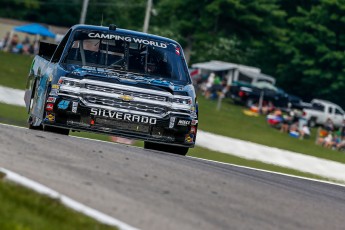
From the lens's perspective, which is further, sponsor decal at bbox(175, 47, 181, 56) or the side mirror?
the side mirror

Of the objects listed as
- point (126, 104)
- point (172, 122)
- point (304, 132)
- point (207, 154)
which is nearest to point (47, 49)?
point (126, 104)

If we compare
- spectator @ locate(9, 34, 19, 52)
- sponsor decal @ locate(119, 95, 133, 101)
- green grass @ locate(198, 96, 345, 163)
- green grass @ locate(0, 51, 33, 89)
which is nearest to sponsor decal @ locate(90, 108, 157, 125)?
sponsor decal @ locate(119, 95, 133, 101)

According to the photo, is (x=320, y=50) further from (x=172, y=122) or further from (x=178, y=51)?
(x=172, y=122)

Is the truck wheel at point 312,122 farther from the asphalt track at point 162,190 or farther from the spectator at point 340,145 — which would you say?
the asphalt track at point 162,190

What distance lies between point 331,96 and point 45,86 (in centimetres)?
5486

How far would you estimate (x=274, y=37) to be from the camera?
7006 cm

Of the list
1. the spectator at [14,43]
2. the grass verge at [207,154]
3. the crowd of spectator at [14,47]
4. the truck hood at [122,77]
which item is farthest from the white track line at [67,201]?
the spectator at [14,43]

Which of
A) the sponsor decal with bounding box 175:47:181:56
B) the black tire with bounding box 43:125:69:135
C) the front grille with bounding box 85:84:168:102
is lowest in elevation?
the black tire with bounding box 43:125:69:135

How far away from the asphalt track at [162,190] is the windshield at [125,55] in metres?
2.31

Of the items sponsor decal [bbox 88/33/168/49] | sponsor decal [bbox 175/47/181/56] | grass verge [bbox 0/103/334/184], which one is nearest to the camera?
sponsor decal [bbox 88/33/168/49]

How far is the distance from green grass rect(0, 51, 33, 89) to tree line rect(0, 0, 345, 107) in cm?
1914

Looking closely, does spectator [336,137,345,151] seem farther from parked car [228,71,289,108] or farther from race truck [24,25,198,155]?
race truck [24,25,198,155]

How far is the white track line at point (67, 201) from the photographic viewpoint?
6285 mm

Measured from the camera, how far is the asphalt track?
692 cm
